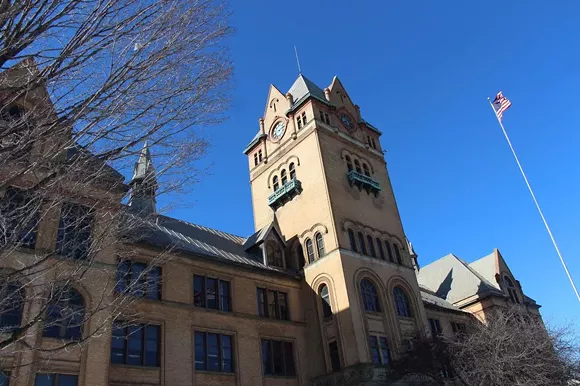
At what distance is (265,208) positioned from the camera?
122ft

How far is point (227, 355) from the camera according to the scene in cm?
2470

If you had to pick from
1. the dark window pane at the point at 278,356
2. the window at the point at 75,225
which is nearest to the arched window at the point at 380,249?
the dark window pane at the point at 278,356

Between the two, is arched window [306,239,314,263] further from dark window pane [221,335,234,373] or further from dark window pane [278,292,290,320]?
dark window pane [221,335,234,373]

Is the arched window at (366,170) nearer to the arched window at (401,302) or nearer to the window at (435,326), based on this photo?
the arched window at (401,302)

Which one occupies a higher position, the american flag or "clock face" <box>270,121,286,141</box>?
"clock face" <box>270,121,286,141</box>

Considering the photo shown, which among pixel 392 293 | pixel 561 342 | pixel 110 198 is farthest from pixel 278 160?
pixel 110 198

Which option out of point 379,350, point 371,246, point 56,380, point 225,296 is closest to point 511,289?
point 371,246

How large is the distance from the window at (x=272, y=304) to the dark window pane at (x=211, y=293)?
314cm

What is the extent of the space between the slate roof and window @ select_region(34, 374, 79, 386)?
7628 millimetres

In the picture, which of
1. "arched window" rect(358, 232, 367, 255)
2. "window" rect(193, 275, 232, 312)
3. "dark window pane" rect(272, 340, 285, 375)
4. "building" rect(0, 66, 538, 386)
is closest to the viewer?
"building" rect(0, 66, 538, 386)

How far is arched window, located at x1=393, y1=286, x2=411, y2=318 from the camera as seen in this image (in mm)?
31781

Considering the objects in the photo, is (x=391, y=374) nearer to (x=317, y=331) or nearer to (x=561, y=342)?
(x=317, y=331)

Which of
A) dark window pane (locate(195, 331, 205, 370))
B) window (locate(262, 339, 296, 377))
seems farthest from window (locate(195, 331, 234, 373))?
window (locate(262, 339, 296, 377))

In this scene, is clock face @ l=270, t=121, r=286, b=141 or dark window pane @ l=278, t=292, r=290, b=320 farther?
clock face @ l=270, t=121, r=286, b=141
